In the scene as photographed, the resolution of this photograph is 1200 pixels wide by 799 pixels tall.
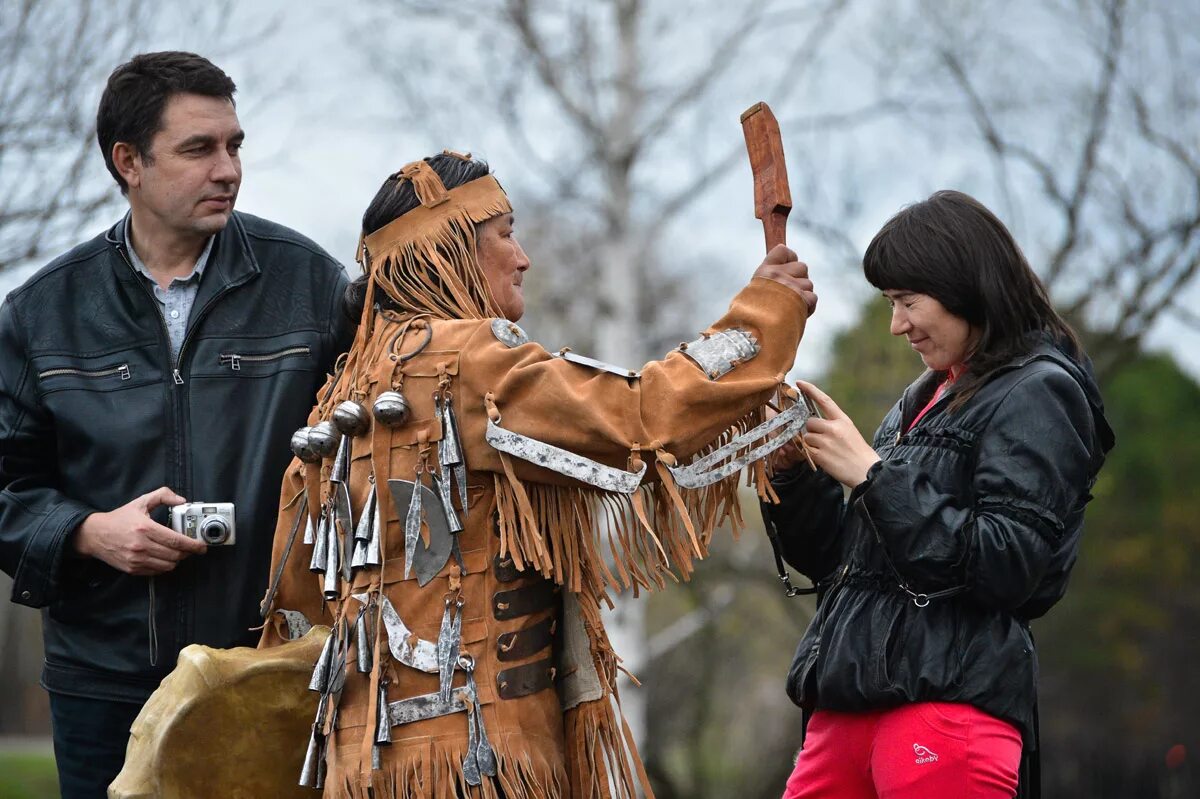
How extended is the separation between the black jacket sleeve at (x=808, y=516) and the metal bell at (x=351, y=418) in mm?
1001

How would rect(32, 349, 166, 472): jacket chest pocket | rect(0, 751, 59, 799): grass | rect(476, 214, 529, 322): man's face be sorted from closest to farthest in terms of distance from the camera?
1. rect(476, 214, 529, 322): man's face
2. rect(32, 349, 166, 472): jacket chest pocket
3. rect(0, 751, 59, 799): grass

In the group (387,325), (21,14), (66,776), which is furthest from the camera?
(21,14)

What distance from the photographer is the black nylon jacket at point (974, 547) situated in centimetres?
295

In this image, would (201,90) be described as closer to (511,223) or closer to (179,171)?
(179,171)

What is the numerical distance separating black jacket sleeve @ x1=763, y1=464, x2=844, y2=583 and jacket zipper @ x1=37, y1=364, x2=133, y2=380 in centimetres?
170

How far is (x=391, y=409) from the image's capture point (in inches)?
120

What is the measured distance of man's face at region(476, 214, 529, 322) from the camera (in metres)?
3.32

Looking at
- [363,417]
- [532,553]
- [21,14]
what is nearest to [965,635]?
[532,553]

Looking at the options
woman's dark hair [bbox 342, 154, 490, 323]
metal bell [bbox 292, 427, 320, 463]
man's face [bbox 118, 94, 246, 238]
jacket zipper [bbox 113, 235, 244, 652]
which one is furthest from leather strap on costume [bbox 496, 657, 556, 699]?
man's face [bbox 118, 94, 246, 238]

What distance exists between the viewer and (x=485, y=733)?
2982 millimetres

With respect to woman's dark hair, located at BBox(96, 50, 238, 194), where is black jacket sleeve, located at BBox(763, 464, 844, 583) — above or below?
below

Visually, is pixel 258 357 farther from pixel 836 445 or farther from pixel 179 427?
pixel 836 445

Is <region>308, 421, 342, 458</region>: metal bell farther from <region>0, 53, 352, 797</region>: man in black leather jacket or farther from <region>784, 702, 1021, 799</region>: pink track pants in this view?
<region>784, 702, 1021, 799</region>: pink track pants

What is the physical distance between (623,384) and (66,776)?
1.93 m
